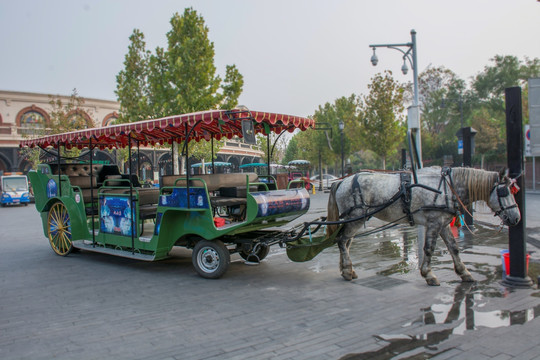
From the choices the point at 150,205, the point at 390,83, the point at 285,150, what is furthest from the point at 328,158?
the point at 150,205

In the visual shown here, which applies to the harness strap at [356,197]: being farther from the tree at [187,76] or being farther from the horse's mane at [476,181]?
the tree at [187,76]

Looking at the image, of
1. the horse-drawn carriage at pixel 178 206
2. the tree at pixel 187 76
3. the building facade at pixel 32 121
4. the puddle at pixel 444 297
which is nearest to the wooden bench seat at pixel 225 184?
the horse-drawn carriage at pixel 178 206

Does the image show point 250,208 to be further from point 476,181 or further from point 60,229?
point 60,229

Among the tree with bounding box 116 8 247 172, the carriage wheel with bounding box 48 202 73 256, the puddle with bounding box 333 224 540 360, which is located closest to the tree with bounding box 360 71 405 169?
the tree with bounding box 116 8 247 172

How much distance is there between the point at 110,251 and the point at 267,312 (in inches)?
164

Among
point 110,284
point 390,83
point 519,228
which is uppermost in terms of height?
point 390,83

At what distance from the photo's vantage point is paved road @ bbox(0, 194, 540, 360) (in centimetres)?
412

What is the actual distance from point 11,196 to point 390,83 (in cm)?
2572

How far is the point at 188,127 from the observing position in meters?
7.72

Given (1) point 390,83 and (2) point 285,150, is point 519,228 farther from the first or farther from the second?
(2) point 285,150

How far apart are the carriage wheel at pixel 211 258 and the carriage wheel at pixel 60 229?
3601 mm

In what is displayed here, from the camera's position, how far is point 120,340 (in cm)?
443

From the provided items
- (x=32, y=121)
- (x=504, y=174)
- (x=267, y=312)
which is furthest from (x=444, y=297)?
(x=32, y=121)

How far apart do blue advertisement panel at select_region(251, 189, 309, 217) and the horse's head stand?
9.89ft
